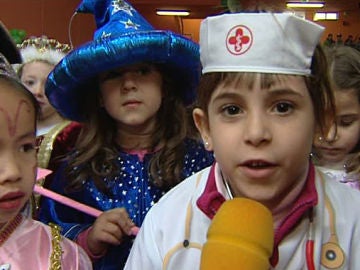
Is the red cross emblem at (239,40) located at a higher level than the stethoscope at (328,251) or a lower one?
higher

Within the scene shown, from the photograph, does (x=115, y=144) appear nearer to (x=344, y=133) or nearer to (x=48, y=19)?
(x=344, y=133)

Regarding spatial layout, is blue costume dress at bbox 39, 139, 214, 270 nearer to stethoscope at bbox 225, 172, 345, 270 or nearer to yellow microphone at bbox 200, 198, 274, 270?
stethoscope at bbox 225, 172, 345, 270

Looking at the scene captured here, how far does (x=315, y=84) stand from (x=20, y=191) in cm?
49

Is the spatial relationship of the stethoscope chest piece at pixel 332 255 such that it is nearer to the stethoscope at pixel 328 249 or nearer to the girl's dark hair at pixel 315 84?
the stethoscope at pixel 328 249

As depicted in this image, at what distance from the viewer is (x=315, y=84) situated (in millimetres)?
872

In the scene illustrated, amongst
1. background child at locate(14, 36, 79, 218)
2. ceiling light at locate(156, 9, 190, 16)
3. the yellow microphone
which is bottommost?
ceiling light at locate(156, 9, 190, 16)

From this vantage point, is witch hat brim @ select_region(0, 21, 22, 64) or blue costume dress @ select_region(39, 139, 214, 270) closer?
witch hat brim @ select_region(0, 21, 22, 64)

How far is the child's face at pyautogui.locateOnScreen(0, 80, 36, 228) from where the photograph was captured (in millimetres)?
895

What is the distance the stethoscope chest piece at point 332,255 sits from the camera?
0.86 metres

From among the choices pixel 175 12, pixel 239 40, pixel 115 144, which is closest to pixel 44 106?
pixel 115 144

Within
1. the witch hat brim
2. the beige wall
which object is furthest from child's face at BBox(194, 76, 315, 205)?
the beige wall

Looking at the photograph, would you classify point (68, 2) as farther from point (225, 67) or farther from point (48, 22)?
point (225, 67)

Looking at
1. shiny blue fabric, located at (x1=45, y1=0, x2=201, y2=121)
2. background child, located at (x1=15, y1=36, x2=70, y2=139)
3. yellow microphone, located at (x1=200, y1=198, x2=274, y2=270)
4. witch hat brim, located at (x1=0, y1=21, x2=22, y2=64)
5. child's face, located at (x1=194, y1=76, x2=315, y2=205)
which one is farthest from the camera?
background child, located at (x1=15, y1=36, x2=70, y2=139)

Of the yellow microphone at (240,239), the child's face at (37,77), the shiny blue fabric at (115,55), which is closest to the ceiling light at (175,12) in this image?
the child's face at (37,77)
